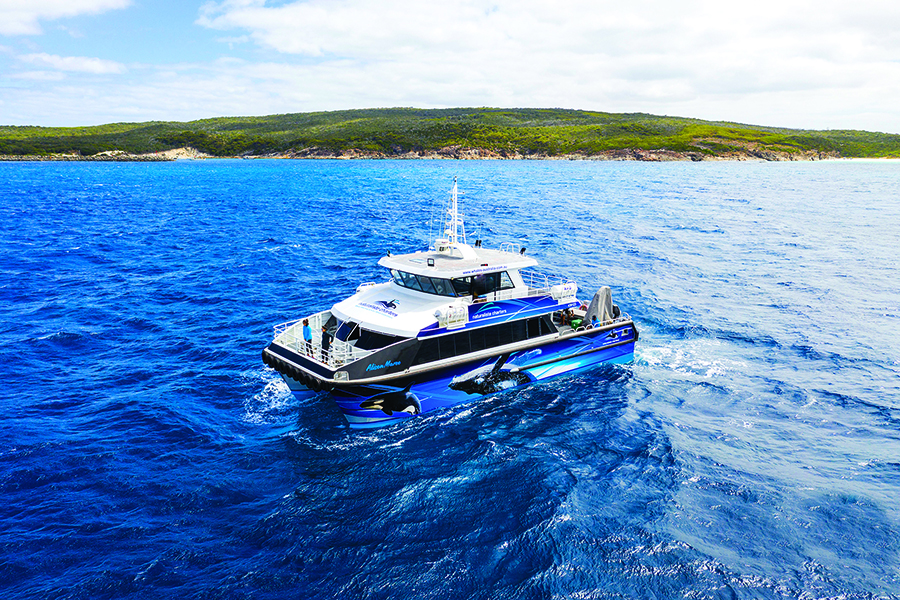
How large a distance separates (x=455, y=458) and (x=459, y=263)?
784cm

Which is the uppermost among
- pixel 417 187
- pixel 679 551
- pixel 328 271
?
pixel 417 187

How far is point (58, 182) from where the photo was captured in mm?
110562

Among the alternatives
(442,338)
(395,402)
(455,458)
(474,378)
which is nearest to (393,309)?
(442,338)

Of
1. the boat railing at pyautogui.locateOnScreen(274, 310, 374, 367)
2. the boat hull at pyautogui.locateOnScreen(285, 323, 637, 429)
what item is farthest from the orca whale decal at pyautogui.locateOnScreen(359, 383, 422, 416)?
the boat railing at pyautogui.locateOnScreen(274, 310, 374, 367)

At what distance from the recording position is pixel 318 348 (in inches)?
724

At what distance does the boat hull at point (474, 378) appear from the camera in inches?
681

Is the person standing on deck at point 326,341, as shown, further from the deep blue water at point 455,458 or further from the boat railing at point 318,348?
the deep blue water at point 455,458

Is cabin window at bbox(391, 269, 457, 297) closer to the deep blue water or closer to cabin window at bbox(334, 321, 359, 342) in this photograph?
cabin window at bbox(334, 321, 359, 342)

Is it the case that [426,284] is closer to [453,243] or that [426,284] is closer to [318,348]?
[453,243]

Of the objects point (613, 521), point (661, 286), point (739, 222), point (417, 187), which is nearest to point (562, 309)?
point (613, 521)

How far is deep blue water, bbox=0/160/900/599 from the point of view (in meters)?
11.8

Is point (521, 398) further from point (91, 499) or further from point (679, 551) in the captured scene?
point (91, 499)

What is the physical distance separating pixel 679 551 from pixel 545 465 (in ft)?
14.4

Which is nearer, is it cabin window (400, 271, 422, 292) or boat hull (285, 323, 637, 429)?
boat hull (285, 323, 637, 429)
